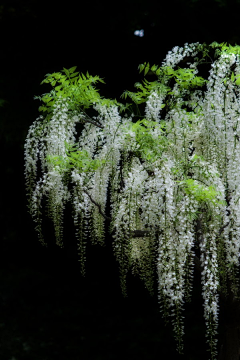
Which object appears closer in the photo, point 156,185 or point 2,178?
point 156,185

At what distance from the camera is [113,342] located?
618 cm

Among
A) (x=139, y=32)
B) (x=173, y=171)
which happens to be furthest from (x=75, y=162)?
(x=139, y=32)

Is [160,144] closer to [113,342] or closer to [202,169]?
[202,169]

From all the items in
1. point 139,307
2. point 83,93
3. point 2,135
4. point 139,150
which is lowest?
point 139,307

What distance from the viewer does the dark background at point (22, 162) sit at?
5.51 m

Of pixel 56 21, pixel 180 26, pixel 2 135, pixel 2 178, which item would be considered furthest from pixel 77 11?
pixel 2 178

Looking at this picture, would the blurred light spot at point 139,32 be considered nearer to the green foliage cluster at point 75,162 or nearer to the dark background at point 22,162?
the dark background at point 22,162

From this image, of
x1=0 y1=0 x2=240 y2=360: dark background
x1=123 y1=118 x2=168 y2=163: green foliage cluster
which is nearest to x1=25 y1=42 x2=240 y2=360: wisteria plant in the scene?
x1=123 y1=118 x2=168 y2=163: green foliage cluster

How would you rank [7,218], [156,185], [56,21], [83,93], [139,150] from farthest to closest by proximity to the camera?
[7,218] → [56,21] → [83,93] → [139,150] → [156,185]

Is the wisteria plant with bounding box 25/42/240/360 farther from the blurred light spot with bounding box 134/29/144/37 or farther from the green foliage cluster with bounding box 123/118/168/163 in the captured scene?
the blurred light spot with bounding box 134/29/144/37

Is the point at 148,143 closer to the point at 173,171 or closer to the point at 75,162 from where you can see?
the point at 173,171

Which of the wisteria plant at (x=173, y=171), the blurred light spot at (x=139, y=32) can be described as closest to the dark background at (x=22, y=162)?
the blurred light spot at (x=139, y=32)

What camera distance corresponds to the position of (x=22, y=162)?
654 cm

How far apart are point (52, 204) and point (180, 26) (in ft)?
9.68
